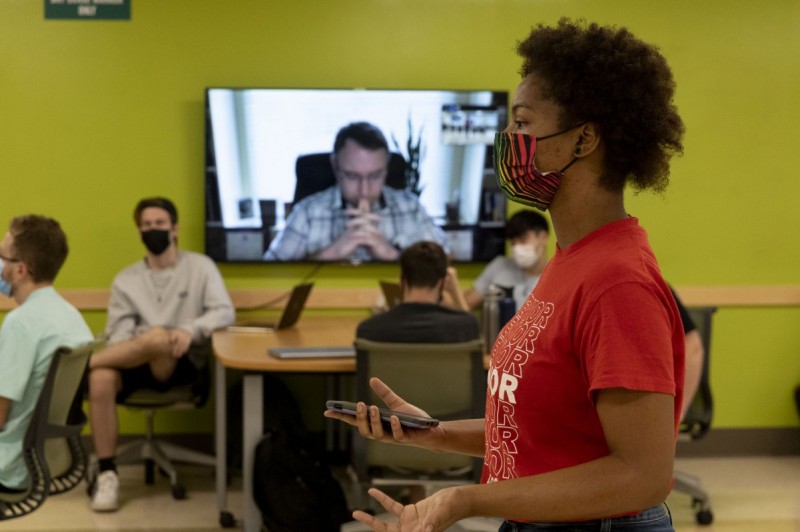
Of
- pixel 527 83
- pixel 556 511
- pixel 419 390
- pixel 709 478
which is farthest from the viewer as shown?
pixel 709 478

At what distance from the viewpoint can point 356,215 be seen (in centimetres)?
521

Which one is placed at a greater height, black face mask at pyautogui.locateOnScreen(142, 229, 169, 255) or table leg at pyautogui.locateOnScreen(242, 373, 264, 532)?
black face mask at pyautogui.locateOnScreen(142, 229, 169, 255)

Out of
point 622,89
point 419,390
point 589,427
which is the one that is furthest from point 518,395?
point 419,390

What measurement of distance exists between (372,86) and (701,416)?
232cm

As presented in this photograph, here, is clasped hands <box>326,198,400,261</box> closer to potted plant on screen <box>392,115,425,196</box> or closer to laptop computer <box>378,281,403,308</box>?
potted plant on screen <box>392,115,425,196</box>

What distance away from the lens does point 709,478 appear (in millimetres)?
5035

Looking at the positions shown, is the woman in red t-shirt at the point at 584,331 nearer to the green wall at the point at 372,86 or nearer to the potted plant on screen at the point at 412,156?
the potted plant on screen at the point at 412,156

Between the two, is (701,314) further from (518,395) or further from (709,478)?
(518,395)

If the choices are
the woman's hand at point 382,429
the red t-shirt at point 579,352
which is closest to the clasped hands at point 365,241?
the woman's hand at point 382,429

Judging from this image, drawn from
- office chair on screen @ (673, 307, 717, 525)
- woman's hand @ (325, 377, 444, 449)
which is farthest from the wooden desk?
woman's hand @ (325, 377, 444, 449)

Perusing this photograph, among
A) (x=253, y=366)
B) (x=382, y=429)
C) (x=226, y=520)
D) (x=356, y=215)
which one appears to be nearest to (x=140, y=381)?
(x=226, y=520)

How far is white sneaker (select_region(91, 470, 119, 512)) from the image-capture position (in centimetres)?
438

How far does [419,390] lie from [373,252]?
72.6 inches

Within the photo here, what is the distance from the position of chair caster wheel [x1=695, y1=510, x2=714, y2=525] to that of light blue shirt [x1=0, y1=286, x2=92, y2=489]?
2.64 metres
